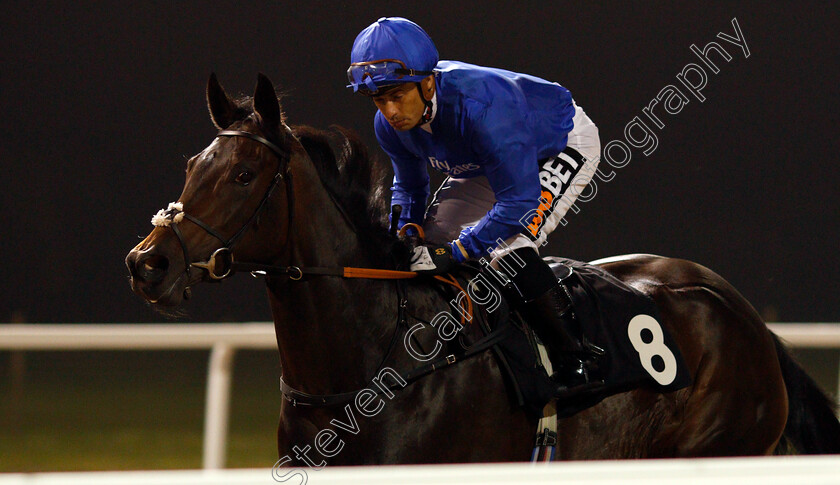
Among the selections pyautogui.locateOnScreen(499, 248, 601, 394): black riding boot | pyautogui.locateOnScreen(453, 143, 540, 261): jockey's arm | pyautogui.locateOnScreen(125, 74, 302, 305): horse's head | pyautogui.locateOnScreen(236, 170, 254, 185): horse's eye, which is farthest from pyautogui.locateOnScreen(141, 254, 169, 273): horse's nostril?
pyautogui.locateOnScreen(499, 248, 601, 394): black riding boot

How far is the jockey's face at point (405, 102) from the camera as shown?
2088 mm

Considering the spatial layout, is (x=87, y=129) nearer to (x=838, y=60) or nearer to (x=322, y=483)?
(x=838, y=60)

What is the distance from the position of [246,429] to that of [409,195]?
282cm

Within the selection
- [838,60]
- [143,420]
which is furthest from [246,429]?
[838,60]

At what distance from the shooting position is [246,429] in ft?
15.9

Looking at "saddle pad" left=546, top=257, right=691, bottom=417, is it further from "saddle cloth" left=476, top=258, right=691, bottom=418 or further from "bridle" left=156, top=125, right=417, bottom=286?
"bridle" left=156, top=125, right=417, bottom=286

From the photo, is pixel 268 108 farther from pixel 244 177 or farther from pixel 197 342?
pixel 197 342

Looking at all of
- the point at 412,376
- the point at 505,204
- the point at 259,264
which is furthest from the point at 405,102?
the point at 412,376

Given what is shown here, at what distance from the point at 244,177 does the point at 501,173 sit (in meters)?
0.66

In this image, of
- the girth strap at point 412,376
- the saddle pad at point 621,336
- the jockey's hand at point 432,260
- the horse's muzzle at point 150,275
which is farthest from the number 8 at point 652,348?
the horse's muzzle at point 150,275

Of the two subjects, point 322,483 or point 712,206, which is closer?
point 322,483

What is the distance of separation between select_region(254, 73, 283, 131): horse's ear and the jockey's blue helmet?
0.24 meters

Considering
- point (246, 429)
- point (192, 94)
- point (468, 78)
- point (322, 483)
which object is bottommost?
point (246, 429)

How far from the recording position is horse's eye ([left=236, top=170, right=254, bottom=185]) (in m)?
1.78
